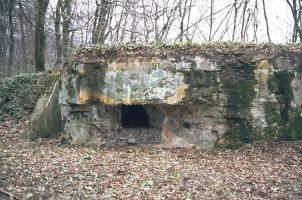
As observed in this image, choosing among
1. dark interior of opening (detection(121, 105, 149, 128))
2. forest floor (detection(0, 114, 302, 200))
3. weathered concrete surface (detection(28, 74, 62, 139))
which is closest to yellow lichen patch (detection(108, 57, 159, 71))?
dark interior of opening (detection(121, 105, 149, 128))

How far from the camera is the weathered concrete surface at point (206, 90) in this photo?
928 centimetres

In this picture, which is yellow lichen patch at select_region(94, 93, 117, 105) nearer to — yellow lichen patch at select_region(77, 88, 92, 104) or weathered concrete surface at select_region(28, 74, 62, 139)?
yellow lichen patch at select_region(77, 88, 92, 104)

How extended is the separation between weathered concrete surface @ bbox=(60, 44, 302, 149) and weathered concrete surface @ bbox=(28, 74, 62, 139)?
1.79 m

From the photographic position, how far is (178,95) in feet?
30.3

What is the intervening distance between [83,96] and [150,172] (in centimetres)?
299

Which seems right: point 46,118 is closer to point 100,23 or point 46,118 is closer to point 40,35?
point 100,23

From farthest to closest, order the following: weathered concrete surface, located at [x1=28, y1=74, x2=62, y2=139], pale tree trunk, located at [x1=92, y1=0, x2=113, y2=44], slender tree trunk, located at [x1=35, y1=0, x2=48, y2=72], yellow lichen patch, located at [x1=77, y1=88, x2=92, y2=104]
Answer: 1. slender tree trunk, located at [x1=35, y1=0, x2=48, y2=72]
2. pale tree trunk, located at [x1=92, y1=0, x2=113, y2=44]
3. weathered concrete surface, located at [x1=28, y1=74, x2=62, y2=139]
4. yellow lichen patch, located at [x1=77, y1=88, x2=92, y2=104]

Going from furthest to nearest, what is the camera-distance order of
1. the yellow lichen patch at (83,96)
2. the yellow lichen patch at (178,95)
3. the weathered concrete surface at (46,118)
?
the weathered concrete surface at (46,118) < the yellow lichen patch at (83,96) < the yellow lichen patch at (178,95)

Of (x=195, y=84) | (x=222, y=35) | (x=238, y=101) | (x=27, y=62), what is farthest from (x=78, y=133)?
(x=27, y=62)

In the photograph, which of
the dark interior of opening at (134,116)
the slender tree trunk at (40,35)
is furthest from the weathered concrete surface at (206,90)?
the slender tree trunk at (40,35)

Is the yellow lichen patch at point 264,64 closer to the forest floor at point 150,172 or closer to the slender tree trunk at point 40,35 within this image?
the forest floor at point 150,172

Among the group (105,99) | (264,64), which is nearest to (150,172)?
(105,99)

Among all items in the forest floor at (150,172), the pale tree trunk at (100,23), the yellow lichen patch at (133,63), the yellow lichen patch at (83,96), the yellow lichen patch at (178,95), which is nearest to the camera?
the forest floor at (150,172)

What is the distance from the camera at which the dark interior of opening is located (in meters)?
10.3
